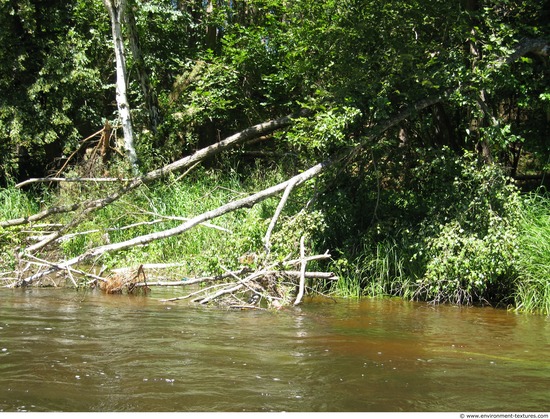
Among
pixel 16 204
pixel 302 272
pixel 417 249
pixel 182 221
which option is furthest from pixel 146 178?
pixel 417 249

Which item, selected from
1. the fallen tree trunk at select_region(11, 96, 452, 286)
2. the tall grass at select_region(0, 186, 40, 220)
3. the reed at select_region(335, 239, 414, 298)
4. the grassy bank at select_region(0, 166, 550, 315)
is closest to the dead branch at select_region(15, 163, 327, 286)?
the fallen tree trunk at select_region(11, 96, 452, 286)

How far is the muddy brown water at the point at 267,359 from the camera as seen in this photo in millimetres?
4430

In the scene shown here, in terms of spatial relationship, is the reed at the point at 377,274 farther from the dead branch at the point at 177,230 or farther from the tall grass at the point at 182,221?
the tall grass at the point at 182,221

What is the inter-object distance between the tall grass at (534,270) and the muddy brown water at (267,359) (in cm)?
39

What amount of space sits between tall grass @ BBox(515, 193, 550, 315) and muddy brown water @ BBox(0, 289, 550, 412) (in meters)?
0.39

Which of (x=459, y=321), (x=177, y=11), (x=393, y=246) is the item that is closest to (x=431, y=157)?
(x=393, y=246)

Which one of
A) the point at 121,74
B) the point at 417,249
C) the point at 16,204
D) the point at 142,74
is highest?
the point at 142,74

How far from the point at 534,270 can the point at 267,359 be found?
4909 millimetres

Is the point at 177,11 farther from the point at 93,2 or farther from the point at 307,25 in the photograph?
the point at 307,25

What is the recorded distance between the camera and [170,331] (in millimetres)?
6781

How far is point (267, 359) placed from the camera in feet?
18.4

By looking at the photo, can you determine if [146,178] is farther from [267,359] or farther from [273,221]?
[267,359]

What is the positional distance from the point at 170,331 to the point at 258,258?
2334 millimetres

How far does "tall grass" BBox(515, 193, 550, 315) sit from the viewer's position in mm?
8711
